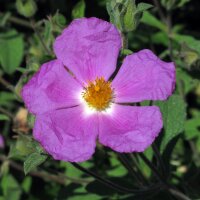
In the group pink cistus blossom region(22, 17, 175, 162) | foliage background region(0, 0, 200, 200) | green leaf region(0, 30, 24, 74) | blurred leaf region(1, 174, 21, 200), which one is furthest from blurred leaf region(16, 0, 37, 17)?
blurred leaf region(1, 174, 21, 200)

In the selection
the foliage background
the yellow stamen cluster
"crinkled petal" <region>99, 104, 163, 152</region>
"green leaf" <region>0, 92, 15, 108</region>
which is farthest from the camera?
"green leaf" <region>0, 92, 15, 108</region>

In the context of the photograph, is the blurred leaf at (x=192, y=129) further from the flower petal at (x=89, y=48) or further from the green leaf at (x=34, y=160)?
the green leaf at (x=34, y=160)

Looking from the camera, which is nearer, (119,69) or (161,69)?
(161,69)

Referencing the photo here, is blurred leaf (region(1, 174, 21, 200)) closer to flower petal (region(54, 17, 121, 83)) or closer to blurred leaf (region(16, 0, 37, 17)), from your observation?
blurred leaf (region(16, 0, 37, 17))

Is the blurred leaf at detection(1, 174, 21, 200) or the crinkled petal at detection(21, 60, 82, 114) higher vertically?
the crinkled petal at detection(21, 60, 82, 114)

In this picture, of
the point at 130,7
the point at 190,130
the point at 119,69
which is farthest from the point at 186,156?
the point at 130,7

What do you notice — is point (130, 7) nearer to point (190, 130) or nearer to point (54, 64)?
point (54, 64)
